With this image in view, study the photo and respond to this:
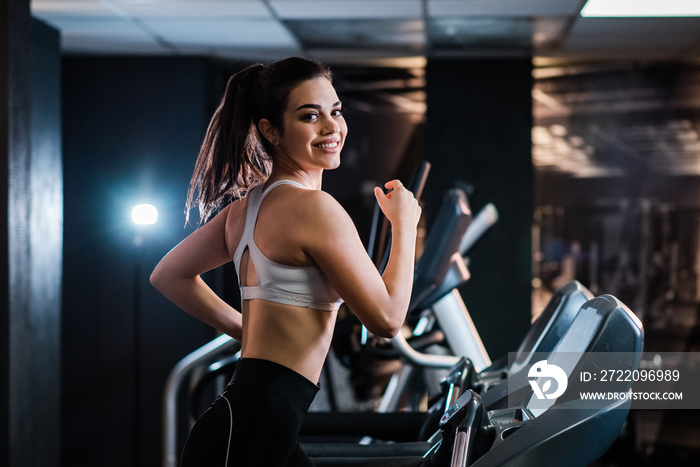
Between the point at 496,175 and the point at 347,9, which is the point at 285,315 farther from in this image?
the point at 496,175

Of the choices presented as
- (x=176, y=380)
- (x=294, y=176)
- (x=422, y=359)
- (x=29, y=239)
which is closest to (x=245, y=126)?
(x=294, y=176)

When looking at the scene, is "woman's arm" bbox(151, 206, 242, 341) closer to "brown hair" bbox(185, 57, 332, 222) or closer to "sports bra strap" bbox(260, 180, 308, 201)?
"brown hair" bbox(185, 57, 332, 222)

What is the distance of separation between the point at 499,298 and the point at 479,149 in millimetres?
959

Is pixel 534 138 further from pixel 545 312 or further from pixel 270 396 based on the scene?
pixel 270 396

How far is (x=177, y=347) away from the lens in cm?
436

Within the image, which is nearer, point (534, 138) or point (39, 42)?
point (39, 42)

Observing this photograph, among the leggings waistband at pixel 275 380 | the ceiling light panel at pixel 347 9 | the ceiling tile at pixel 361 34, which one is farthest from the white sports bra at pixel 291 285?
the ceiling tile at pixel 361 34

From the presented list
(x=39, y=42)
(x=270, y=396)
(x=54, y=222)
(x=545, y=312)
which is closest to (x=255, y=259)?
(x=270, y=396)

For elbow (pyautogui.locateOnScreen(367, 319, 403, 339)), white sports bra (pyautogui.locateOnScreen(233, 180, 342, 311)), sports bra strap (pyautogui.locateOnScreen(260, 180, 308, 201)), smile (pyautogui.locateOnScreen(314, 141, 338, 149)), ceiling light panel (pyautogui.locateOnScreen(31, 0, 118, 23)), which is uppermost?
ceiling light panel (pyautogui.locateOnScreen(31, 0, 118, 23))

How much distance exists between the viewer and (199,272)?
1516mm

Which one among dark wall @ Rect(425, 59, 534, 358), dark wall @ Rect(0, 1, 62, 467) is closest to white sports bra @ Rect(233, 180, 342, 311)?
dark wall @ Rect(0, 1, 62, 467)

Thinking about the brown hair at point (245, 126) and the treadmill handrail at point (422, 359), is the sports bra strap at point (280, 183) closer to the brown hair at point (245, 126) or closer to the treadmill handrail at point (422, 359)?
the brown hair at point (245, 126)

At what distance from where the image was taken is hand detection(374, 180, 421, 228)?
122 centimetres

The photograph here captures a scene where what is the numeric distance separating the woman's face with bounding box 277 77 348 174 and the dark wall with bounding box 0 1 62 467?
1.98 m
